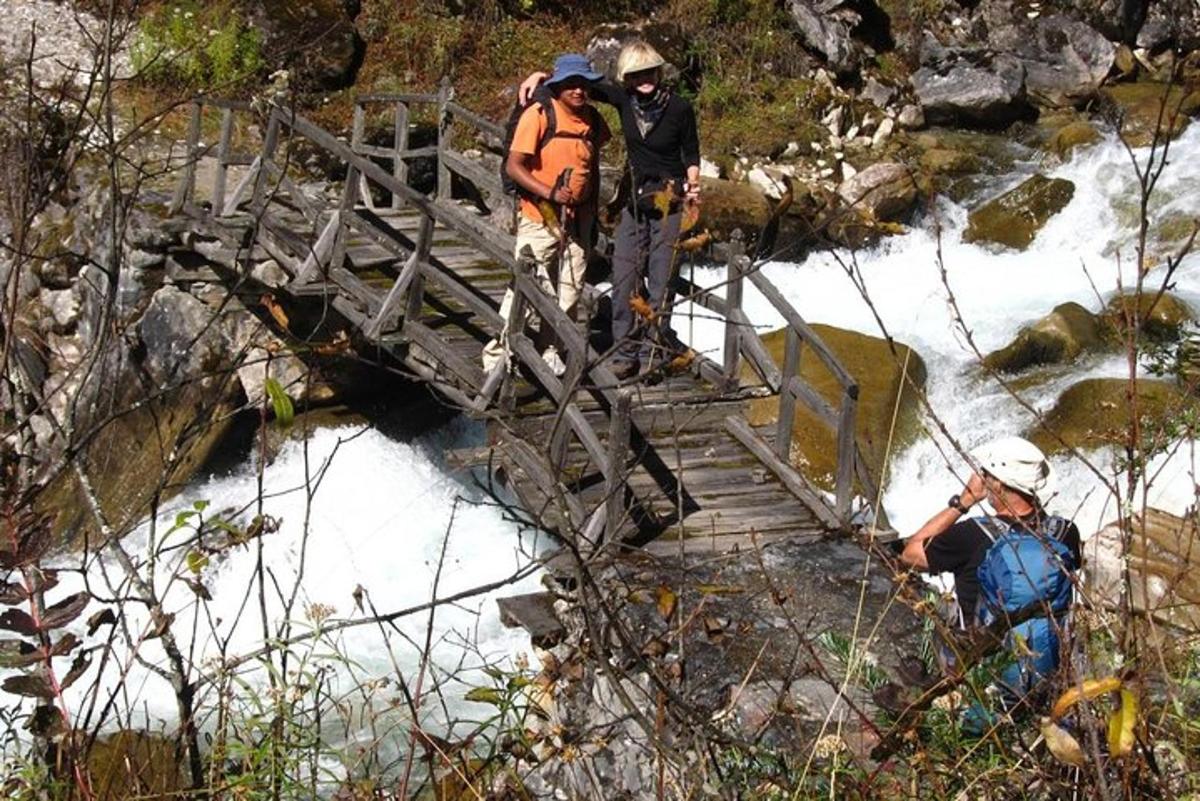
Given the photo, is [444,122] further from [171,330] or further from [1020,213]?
[1020,213]

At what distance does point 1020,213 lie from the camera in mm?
15273

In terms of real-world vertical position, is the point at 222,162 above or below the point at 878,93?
above

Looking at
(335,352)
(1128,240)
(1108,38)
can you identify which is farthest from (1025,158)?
(335,352)

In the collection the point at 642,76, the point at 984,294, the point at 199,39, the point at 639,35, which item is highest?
the point at 642,76

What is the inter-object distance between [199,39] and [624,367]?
31.4 feet

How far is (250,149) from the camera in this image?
1563 cm

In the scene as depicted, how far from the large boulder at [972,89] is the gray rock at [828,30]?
0.88 m

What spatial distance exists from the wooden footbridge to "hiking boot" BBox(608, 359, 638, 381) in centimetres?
16

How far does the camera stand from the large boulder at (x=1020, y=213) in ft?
49.6

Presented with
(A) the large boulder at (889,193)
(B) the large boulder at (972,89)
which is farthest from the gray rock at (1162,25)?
(A) the large boulder at (889,193)

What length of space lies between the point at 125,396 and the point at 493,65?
7.82 meters

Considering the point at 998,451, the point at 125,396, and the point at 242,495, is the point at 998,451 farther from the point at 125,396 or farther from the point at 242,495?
the point at 125,396

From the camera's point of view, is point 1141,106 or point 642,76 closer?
point 642,76

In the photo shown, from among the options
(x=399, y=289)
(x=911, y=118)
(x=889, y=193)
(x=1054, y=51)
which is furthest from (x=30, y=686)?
(x=1054, y=51)
